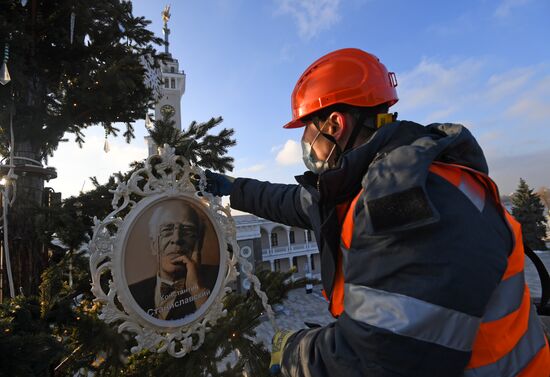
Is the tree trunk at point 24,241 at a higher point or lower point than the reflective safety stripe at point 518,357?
higher

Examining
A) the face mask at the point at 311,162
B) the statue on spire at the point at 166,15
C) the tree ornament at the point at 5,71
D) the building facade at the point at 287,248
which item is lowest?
the building facade at the point at 287,248

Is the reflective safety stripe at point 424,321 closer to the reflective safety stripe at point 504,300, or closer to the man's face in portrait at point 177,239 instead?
the reflective safety stripe at point 504,300

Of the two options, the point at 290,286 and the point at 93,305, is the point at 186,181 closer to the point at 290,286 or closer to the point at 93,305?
the point at 93,305

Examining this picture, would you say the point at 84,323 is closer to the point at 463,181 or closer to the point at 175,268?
the point at 175,268

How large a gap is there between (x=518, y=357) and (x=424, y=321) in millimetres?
609

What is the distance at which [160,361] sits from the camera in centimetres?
258

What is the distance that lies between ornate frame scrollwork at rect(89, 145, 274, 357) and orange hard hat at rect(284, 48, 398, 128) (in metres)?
1.13

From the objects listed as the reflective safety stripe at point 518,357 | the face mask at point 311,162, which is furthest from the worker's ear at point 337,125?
the reflective safety stripe at point 518,357

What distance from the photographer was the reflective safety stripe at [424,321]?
0.97 meters

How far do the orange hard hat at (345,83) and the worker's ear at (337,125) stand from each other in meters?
0.11

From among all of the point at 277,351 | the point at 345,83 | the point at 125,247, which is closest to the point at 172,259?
the point at 125,247

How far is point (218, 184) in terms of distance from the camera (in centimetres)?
297

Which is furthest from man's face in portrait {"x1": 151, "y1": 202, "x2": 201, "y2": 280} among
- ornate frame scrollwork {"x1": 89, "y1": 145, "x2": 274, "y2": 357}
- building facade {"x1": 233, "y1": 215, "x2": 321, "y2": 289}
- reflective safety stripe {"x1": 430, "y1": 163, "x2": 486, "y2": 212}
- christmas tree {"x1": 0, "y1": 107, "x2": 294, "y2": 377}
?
building facade {"x1": 233, "y1": 215, "x2": 321, "y2": 289}

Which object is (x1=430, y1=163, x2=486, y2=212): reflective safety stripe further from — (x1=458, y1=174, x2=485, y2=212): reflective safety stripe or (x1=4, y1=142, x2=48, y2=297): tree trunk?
(x1=4, y1=142, x2=48, y2=297): tree trunk
